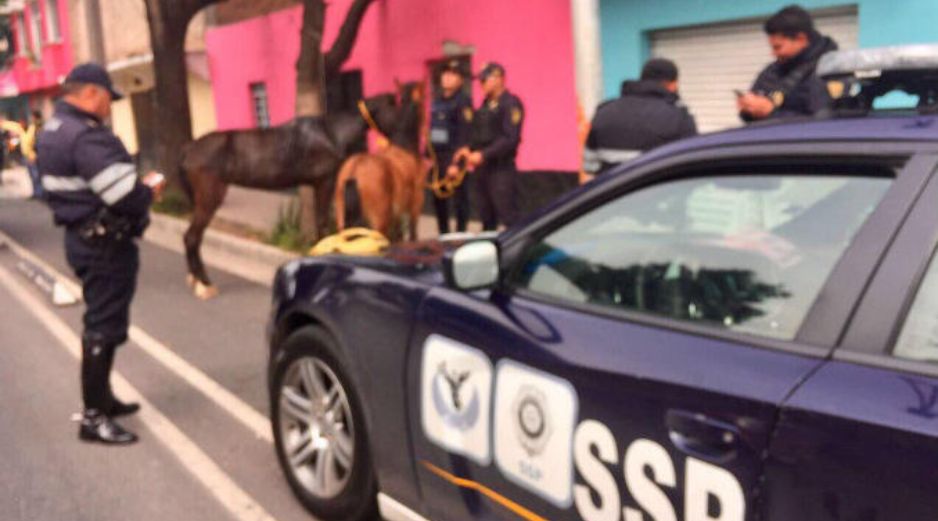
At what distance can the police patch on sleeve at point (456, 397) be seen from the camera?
290 centimetres

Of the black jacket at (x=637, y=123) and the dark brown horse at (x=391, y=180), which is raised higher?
the black jacket at (x=637, y=123)

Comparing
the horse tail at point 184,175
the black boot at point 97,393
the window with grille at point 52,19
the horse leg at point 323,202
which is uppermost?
the window with grille at point 52,19

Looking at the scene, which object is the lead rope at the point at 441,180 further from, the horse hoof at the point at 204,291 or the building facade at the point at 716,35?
the horse hoof at the point at 204,291

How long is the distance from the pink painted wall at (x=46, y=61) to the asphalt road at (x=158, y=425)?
85.2 feet

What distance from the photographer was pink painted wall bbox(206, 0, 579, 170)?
11297 mm

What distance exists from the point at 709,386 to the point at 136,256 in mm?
3581

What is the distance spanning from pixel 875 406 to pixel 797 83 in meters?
3.74

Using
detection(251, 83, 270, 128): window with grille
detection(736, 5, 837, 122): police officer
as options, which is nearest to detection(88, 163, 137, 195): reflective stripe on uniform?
detection(736, 5, 837, 122): police officer

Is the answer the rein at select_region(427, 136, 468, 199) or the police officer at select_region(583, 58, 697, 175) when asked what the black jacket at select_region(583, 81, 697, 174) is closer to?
the police officer at select_region(583, 58, 697, 175)

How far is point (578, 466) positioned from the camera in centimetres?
252

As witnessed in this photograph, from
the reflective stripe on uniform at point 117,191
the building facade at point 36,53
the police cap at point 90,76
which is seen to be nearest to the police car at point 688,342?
the reflective stripe on uniform at point 117,191

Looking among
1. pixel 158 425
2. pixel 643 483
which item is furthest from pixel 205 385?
pixel 643 483

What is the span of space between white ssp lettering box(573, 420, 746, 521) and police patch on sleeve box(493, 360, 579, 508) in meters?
0.05

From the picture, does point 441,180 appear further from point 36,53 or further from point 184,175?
point 36,53
